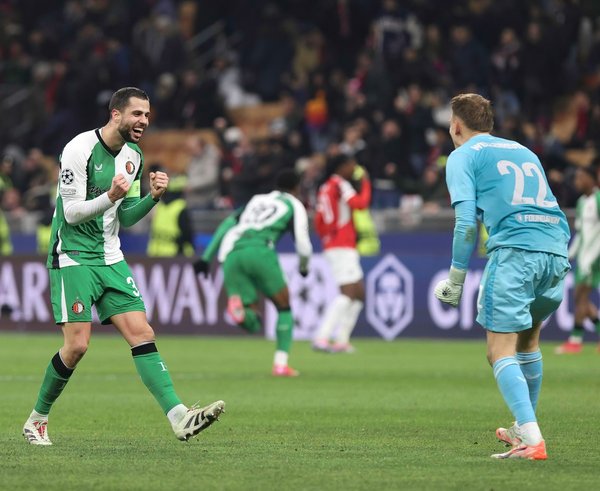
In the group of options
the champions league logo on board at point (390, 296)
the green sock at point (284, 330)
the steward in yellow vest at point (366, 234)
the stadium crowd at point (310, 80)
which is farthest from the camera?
the stadium crowd at point (310, 80)

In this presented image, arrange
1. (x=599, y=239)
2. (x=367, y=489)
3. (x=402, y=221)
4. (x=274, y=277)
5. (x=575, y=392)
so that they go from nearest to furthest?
(x=367, y=489) → (x=575, y=392) → (x=274, y=277) → (x=599, y=239) → (x=402, y=221)

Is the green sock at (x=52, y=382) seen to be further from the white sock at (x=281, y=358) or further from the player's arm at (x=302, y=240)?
the player's arm at (x=302, y=240)

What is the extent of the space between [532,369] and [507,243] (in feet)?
3.17

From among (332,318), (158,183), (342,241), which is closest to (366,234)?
(342,241)

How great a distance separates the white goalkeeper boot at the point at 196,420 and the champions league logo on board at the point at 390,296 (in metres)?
13.5

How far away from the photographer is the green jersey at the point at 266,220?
16.7 meters

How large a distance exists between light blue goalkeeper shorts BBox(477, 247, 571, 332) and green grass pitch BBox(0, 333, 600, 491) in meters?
0.83

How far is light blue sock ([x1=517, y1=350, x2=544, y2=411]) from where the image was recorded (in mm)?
9266

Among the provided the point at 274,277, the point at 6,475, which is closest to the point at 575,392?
the point at 274,277

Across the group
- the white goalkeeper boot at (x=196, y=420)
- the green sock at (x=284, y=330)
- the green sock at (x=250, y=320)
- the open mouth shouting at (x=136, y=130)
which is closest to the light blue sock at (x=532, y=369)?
the white goalkeeper boot at (x=196, y=420)

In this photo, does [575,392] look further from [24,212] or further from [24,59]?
[24,59]

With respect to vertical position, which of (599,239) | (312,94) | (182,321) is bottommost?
(182,321)

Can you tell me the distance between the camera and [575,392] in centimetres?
1389

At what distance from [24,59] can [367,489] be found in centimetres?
2667
